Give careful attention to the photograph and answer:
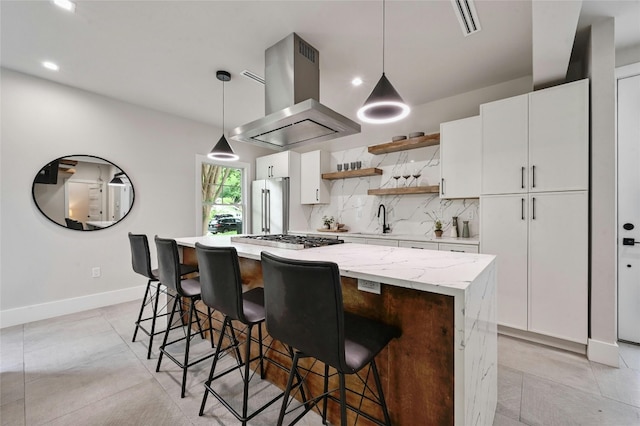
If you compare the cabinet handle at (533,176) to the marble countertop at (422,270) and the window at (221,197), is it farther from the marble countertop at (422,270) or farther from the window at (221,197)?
the window at (221,197)

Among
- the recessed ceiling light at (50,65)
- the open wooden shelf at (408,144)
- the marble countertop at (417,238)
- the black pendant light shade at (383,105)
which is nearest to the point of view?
the black pendant light shade at (383,105)

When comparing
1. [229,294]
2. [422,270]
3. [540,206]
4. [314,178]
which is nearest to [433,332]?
[422,270]

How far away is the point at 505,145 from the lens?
8.93 feet

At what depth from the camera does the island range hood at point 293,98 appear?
7.54ft

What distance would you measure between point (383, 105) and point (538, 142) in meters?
1.76

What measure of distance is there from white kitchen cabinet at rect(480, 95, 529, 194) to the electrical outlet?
2.18m

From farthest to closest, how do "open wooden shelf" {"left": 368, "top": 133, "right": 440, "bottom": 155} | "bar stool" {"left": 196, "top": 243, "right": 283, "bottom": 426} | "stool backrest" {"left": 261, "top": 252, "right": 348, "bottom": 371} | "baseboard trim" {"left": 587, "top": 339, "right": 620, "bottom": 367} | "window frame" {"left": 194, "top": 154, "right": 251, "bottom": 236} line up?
1. "window frame" {"left": 194, "top": 154, "right": 251, "bottom": 236}
2. "open wooden shelf" {"left": 368, "top": 133, "right": 440, "bottom": 155}
3. "baseboard trim" {"left": 587, "top": 339, "right": 620, "bottom": 367}
4. "bar stool" {"left": 196, "top": 243, "right": 283, "bottom": 426}
5. "stool backrest" {"left": 261, "top": 252, "right": 348, "bottom": 371}

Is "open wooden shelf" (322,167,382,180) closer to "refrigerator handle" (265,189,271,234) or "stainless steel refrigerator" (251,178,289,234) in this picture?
"stainless steel refrigerator" (251,178,289,234)

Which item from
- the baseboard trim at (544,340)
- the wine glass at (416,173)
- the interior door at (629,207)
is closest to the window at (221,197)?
the wine glass at (416,173)

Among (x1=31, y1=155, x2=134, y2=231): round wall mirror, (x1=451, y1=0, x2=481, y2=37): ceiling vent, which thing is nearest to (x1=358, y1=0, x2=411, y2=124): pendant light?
(x1=451, y1=0, x2=481, y2=37): ceiling vent

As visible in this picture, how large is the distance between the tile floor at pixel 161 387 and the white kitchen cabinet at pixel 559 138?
1.52 meters

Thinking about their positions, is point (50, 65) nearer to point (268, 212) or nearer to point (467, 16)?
point (268, 212)

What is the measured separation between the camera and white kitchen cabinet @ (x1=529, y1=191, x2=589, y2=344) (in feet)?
7.61

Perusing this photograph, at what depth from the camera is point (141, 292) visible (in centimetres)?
393
